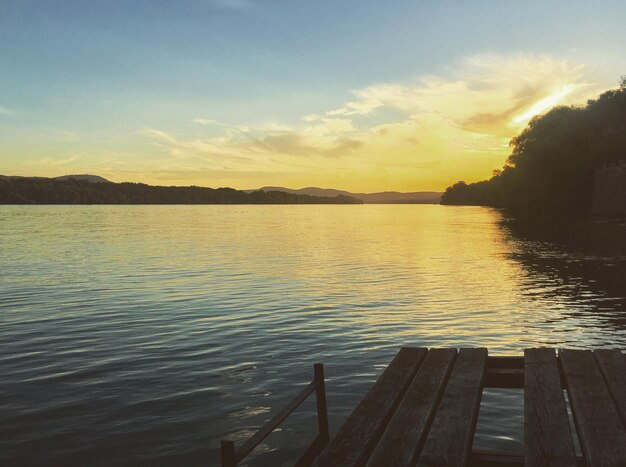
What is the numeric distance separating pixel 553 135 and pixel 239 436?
3976 inches

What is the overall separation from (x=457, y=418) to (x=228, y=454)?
2.66 meters

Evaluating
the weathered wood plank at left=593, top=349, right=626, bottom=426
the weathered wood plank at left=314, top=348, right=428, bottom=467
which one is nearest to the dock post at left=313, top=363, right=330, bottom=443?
the weathered wood plank at left=314, top=348, right=428, bottom=467

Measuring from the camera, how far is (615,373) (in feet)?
25.8

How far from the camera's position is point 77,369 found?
1501cm

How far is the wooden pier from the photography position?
548cm

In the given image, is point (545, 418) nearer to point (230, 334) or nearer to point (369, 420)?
point (369, 420)

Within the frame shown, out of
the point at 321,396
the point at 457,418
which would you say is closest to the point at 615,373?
the point at 457,418

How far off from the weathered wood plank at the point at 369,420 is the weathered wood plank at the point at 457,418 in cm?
53

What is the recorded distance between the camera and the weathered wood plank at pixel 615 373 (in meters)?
6.80

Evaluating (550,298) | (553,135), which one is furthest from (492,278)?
(553,135)

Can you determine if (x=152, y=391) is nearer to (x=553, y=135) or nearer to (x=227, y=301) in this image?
(x=227, y=301)

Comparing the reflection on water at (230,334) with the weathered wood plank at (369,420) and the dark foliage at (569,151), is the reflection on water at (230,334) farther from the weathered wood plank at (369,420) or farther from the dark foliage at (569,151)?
the dark foliage at (569,151)

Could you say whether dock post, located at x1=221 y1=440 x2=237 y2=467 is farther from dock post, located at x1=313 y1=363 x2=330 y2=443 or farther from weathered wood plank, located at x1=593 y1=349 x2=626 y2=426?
weathered wood plank, located at x1=593 y1=349 x2=626 y2=426

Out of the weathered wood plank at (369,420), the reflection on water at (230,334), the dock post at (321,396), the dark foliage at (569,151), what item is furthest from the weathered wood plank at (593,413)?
the dark foliage at (569,151)
